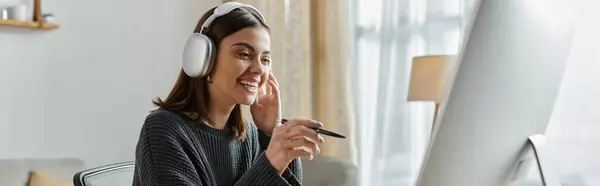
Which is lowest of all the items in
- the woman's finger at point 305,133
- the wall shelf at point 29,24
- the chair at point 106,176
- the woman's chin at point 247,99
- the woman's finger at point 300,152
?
the chair at point 106,176

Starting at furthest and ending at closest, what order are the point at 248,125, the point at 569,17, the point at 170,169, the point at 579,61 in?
the point at 579,61 < the point at 248,125 < the point at 170,169 < the point at 569,17

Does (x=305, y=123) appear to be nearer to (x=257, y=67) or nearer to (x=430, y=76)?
(x=257, y=67)

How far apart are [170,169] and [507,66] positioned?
632 millimetres

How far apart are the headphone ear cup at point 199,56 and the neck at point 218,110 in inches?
2.5

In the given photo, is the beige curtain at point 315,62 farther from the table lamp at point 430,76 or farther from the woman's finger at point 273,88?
the woman's finger at point 273,88

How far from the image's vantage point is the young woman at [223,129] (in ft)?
3.97

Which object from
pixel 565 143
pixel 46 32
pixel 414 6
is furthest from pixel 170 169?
pixel 46 32

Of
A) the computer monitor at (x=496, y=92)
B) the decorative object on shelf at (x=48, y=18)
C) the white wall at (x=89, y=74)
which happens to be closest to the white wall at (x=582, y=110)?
the computer monitor at (x=496, y=92)

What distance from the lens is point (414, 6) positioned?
2.98m

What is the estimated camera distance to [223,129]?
1.40 m

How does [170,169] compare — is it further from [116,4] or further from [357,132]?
[116,4]

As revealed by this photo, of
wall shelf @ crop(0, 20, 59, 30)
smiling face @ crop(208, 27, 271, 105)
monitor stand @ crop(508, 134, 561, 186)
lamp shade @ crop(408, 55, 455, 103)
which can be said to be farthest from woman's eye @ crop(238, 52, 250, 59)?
wall shelf @ crop(0, 20, 59, 30)

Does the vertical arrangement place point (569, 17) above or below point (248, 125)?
above

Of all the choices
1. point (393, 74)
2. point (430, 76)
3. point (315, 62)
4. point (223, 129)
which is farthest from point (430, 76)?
point (223, 129)
